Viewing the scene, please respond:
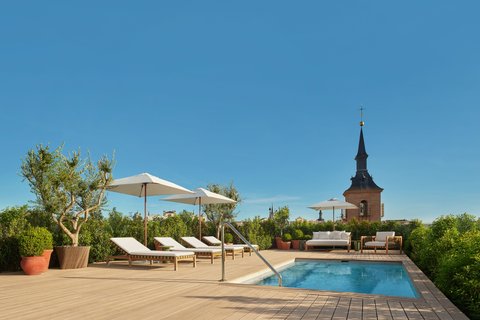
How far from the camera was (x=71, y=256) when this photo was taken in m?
8.54

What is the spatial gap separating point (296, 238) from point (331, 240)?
215 cm

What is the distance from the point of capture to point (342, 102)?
794 inches

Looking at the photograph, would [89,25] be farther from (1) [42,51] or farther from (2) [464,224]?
(2) [464,224]

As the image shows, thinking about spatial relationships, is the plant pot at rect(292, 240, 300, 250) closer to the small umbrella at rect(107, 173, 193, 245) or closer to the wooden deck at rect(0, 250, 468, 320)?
the small umbrella at rect(107, 173, 193, 245)

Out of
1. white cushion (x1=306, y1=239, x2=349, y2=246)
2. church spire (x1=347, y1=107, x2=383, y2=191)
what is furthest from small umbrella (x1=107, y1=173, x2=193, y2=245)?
church spire (x1=347, y1=107, x2=383, y2=191)

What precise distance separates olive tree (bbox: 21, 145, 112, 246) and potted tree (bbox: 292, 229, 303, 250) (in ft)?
28.7

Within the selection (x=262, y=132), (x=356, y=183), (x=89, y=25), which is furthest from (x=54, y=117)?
(x=356, y=183)

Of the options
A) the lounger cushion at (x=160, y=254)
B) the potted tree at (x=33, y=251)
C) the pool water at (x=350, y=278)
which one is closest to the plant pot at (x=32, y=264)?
the potted tree at (x=33, y=251)

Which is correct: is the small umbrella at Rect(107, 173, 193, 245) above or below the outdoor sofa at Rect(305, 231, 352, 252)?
above

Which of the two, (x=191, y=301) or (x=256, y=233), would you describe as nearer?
(x=191, y=301)

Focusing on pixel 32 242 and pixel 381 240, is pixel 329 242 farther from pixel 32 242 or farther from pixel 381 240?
pixel 32 242

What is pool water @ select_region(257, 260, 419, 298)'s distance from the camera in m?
7.27

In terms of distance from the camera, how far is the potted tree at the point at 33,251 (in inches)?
299

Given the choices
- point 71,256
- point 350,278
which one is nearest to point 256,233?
point 350,278
